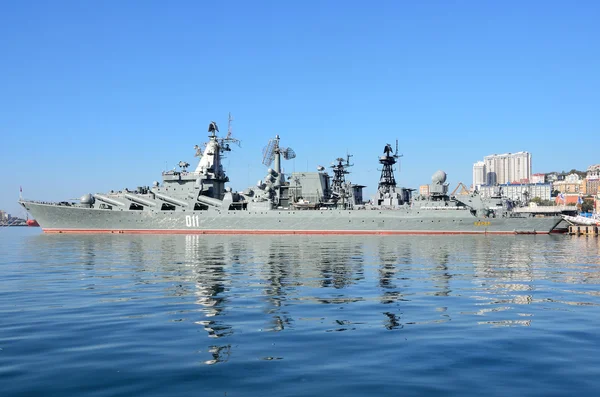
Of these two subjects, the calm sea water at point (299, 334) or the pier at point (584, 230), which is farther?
the pier at point (584, 230)

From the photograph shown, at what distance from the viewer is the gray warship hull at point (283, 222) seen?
1870 inches

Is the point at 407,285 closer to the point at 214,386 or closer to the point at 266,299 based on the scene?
the point at 266,299

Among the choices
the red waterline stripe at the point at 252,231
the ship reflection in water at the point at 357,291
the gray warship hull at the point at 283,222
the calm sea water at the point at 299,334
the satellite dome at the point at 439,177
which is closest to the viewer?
the calm sea water at the point at 299,334

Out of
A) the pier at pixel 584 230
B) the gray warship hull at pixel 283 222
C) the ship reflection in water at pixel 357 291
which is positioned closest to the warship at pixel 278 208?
the gray warship hull at pixel 283 222

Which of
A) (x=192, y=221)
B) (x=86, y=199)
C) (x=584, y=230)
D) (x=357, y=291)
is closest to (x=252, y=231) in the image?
(x=192, y=221)

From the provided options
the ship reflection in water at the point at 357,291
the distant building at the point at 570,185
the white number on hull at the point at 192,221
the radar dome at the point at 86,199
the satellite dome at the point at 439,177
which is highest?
the distant building at the point at 570,185

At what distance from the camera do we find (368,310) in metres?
10.5

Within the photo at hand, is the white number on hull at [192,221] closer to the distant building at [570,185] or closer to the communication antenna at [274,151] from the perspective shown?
the communication antenna at [274,151]

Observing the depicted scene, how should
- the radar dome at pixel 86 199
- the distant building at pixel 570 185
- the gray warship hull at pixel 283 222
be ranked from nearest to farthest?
1. the gray warship hull at pixel 283 222
2. the radar dome at pixel 86 199
3. the distant building at pixel 570 185

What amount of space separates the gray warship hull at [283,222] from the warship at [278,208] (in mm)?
91

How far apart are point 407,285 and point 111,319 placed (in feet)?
26.4

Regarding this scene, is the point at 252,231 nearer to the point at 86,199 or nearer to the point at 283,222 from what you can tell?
the point at 283,222

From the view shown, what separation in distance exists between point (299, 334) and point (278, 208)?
45124 millimetres

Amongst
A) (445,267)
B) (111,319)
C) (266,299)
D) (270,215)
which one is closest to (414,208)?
(270,215)
